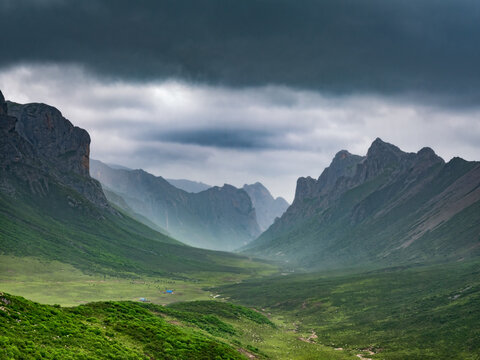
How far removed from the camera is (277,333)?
104m

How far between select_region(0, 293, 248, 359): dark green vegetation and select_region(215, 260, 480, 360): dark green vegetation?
47.7 meters

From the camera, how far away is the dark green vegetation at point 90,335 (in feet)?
117

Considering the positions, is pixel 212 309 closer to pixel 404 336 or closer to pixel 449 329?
pixel 404 336

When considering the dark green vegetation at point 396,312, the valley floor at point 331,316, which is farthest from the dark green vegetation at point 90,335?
the dark green vegetation at point 396,312

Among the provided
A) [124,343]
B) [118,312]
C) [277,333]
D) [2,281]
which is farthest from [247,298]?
[124,343]

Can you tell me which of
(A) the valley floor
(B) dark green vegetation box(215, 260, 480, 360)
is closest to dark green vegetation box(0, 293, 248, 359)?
(A) the valley floor

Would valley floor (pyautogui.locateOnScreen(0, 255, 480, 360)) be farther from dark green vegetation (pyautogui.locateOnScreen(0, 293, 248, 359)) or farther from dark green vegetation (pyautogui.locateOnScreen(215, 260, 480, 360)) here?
dark green vegetation (pyautogui.locateOnScreen(0, 293, 248, 359))

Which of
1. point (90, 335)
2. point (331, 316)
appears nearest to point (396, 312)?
point (331, 316)

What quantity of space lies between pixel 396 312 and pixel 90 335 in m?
113

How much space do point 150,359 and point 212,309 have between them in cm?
7070

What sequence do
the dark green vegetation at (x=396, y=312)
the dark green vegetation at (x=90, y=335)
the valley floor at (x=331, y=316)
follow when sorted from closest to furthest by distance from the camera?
the dark green vegetation at (x=90, y=335)
the valley floor at (x=331, y=316)
the dark green vegetation at (x=396, y=312)

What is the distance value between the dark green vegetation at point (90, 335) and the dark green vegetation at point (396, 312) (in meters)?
47.7

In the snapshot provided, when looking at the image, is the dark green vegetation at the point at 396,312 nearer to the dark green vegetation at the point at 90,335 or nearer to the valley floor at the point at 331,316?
the valley floor at the point at 331,316

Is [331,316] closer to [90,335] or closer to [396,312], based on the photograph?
[396,312]
